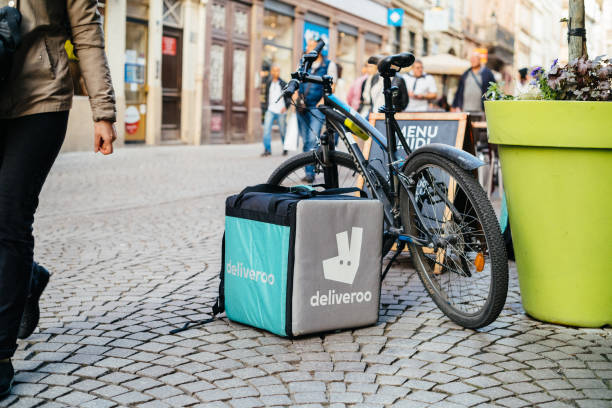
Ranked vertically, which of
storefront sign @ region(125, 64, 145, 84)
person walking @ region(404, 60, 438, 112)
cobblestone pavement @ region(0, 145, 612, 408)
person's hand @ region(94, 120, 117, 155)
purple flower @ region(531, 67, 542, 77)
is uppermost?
storefront sign @ region(125, 64, 145, 84)

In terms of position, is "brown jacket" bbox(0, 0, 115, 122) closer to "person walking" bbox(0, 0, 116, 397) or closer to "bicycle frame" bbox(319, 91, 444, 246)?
"person walking" bbox(0, 0, 116, 397)

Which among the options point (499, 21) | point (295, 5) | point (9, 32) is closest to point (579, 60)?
point (9, 32)

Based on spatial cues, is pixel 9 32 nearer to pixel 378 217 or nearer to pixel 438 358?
pixel 378 217

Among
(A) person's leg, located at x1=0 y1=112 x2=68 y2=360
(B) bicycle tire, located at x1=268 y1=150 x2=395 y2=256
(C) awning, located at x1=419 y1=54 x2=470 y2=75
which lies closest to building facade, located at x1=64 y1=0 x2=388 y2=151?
(C) awning, located at x1=419 y1=54 x2=470 y2=75

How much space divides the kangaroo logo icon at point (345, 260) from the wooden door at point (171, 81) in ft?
47.9

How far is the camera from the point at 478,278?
148 inches

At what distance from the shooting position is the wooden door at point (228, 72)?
1908cm

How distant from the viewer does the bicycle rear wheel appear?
→ 11.4 feet

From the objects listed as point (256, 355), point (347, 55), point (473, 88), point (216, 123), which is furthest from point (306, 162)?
point (347, 55)

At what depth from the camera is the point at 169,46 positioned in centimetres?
1786

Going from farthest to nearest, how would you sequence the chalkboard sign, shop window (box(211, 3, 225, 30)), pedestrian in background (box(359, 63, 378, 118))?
1. shop window (box(211, 3, 225, 30))
2. pedestrian in background (box(359, 63, 378, 118))
3. the chalkboard sign

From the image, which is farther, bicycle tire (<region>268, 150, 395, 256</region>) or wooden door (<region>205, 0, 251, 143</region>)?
wooden door (<region>205, 0, 251, 143</region>)

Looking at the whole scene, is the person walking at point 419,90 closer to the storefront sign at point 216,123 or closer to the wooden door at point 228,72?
the wooden door at point 228,72

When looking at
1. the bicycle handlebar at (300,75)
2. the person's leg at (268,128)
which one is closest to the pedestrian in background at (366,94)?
the person's leg at (268,128)
